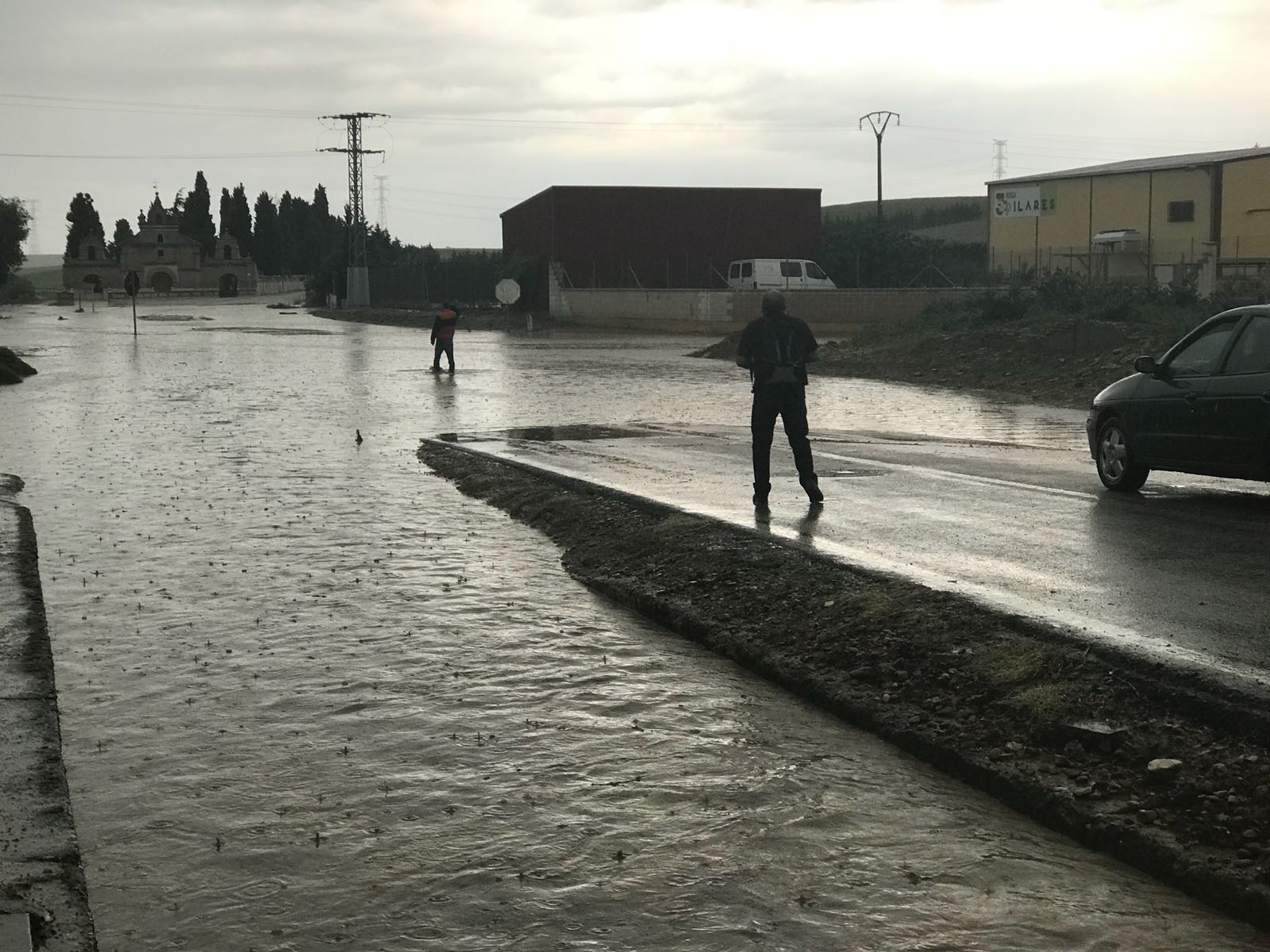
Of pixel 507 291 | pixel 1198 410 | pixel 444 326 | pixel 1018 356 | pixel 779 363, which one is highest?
pixel 507 291

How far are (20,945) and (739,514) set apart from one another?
8.08 metres

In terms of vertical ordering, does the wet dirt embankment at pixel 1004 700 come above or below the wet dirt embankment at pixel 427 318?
below

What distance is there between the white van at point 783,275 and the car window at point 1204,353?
1860 inches

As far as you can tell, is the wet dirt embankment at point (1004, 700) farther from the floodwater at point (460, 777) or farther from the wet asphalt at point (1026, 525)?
the wet asphalt at point (1026, 525)

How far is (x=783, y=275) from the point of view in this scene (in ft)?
202

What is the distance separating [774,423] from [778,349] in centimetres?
60

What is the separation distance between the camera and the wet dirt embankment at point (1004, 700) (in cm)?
563

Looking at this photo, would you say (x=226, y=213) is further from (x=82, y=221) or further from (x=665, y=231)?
(x=665, y=231)

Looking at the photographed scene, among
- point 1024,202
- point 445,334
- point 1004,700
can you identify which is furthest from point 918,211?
point 1004,700

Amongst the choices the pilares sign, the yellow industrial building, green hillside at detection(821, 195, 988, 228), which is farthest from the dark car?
green hillside at detection(821, 195, 988, 228)

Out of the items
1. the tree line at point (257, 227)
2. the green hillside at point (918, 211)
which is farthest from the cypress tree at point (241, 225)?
the green hillside at point (918, 211)

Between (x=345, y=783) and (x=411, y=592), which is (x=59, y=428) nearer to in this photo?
(x=411, y=592)

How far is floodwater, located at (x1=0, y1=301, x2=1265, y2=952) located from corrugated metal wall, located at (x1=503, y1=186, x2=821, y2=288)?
59.3m

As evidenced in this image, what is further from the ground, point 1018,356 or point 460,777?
point 1018,356
